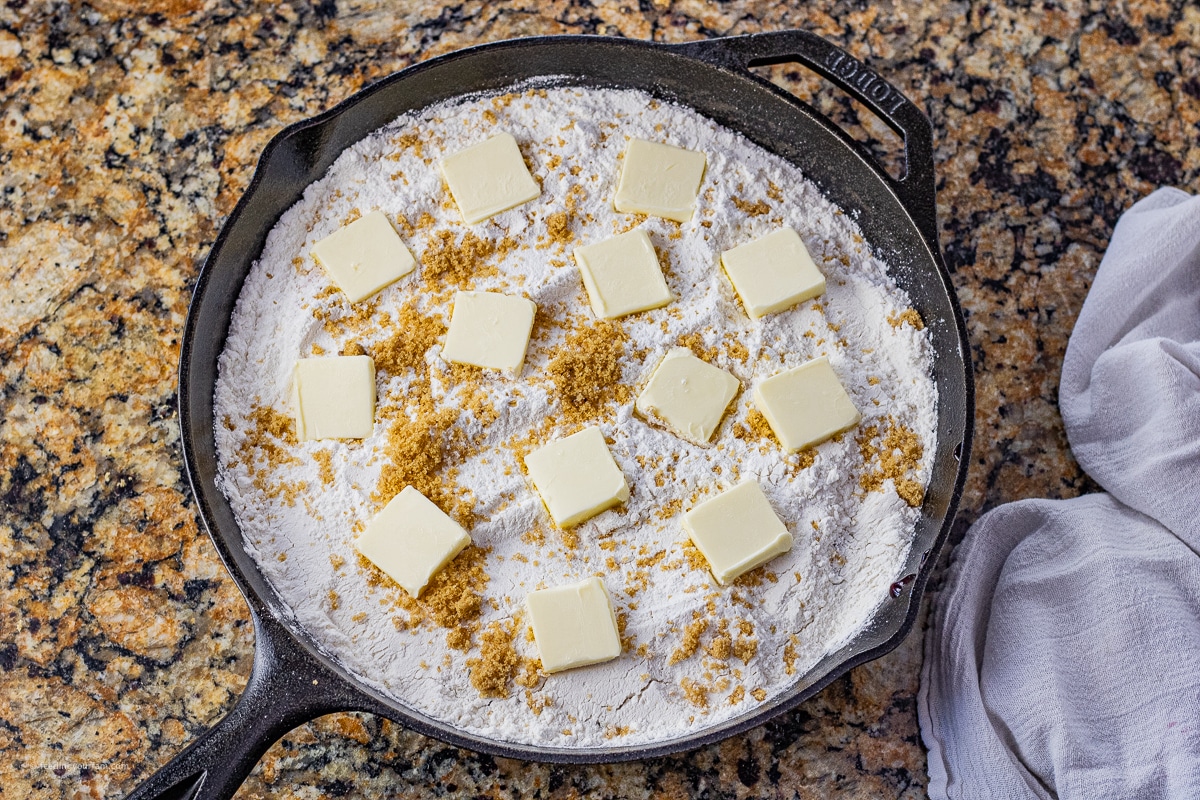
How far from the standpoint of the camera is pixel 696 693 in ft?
4.17

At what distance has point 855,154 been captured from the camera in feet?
4.57

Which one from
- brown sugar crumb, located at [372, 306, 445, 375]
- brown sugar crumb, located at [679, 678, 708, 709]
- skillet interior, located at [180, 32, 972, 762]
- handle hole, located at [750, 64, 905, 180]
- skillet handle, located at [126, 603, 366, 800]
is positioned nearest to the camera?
skillet handle, located at [126, 603, 366, 800]

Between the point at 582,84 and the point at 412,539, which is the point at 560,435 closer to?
the point at 412,539

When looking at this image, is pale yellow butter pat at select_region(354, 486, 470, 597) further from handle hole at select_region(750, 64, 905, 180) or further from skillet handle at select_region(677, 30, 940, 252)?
handle hole at select_region(750, 64, 905, 180)

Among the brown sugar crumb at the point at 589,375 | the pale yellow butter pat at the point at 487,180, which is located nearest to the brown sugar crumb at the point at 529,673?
the brown sugar crumb at the point at 589,375

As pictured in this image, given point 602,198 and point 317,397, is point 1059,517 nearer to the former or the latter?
point 602,198

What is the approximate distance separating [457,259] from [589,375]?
289 millimetres

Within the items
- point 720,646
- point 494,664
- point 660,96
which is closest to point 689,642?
point 720,646

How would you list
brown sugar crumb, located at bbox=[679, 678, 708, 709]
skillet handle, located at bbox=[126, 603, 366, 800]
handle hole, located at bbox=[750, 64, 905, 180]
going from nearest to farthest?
skillet handle, located at bbox=[126, 603, 366, 800] < brown sugar crumb, located at bbox=[679, 678, 708, 709] < handle hole, located at bbox=[750, 64, 905, 180]

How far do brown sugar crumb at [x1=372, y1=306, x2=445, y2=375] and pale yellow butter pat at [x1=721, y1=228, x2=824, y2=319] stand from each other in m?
0.48

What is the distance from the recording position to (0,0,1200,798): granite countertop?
1316 millimetres

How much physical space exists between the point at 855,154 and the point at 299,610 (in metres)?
1.09

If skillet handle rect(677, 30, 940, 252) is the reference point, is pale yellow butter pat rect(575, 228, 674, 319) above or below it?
below

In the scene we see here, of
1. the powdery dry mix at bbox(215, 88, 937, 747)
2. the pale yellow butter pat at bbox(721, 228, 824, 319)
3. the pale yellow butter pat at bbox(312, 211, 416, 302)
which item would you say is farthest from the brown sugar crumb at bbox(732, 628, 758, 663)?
the pale yellow butter pat at bbox(312, 211, 416, 302)
